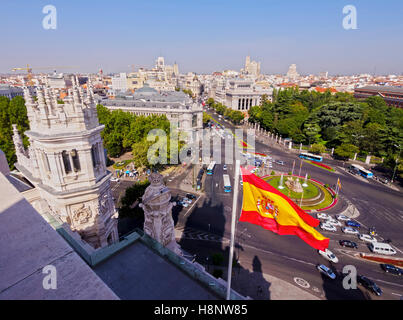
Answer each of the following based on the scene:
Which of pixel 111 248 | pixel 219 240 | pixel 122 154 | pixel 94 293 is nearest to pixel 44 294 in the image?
pixel 94 293

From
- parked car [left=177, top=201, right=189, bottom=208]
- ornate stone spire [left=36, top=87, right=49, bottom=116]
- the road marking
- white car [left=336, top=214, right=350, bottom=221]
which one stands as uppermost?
ornate stone spire [left=36, top=87, right=49, bottom=116]

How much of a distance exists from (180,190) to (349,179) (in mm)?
36024

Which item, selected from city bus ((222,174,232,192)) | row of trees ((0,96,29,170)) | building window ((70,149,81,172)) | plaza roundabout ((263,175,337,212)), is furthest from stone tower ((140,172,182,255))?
row of trees ((0,96,29,170))

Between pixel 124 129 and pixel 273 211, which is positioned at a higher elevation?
pixel 273 211

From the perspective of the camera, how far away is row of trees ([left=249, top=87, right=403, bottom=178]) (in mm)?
57719

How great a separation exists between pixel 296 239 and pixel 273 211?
2252 centimetres

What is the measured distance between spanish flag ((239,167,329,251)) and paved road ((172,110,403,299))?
53.7 feet

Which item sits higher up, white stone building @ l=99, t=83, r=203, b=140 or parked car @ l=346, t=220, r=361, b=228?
white stone building @ l=99, t=83, r=203, b=140

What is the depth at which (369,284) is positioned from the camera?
23703mm

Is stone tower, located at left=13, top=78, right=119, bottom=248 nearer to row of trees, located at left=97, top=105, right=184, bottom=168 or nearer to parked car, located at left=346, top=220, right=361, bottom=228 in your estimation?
parked car, located at left=346, top=220, right=361, bottom=228

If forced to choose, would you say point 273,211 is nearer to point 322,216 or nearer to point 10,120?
point 322,216

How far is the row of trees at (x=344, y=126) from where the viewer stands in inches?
2272

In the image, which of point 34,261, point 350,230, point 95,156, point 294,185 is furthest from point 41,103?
point 294,185

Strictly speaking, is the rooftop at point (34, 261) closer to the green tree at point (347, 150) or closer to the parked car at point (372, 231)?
the parked car at point (372, 231)
